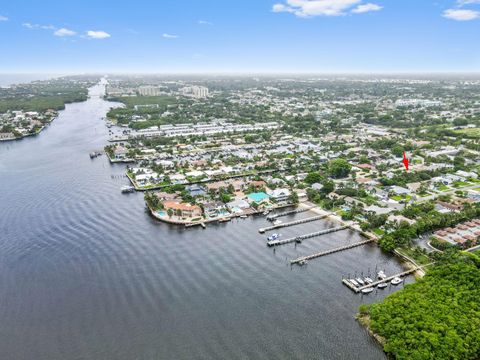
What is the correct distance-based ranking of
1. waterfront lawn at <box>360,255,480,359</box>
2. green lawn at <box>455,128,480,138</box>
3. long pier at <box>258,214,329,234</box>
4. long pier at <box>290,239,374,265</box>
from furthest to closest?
green lawn at <box>455,128,480,138</box>, long pier at <box>258,214,329,234</box>, long pier at <box>290,239,374,265</box>, waterfront lawn at <box>360,255,480,359</box>

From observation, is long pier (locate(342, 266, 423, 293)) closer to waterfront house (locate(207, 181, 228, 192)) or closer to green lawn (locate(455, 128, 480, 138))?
waterfront house (locate(207, 181, 228, 192))

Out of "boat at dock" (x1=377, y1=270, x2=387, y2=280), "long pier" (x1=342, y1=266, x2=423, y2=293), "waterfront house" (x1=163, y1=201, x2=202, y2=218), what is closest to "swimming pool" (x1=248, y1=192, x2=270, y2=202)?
"waterfront house" (x1=163, y1=201, x2=202, y2=218)

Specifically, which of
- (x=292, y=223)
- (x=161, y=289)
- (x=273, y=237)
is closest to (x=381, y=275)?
(x=273, y=237)

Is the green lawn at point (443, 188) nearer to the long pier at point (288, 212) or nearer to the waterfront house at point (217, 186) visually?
the long pier at point (288, 212)

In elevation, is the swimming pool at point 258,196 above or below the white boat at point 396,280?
→ above

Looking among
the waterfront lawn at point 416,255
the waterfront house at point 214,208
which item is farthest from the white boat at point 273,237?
the waterfront lawn at point 416,255

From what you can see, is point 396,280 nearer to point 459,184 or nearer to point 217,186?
point 217,186

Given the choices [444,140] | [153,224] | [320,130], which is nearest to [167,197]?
[153,224]

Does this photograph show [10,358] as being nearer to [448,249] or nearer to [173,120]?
[448,249]
